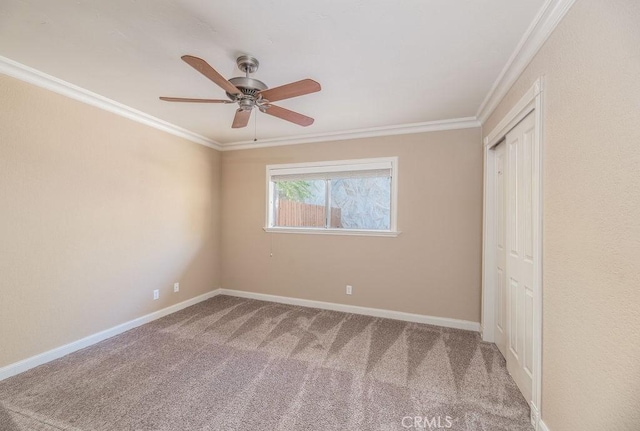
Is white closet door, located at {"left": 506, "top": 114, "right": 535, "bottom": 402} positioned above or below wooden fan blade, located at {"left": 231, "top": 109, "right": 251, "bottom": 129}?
below

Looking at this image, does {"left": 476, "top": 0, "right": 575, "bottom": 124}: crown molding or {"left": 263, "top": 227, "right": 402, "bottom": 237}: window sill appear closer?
{"left": 476, "top": 0, "right": 575, "bottom": 124}: crown molding

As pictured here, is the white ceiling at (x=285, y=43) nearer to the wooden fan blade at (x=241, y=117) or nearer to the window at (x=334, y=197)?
the wooden fan blade at (x=241, y=117)

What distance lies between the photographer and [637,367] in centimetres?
95

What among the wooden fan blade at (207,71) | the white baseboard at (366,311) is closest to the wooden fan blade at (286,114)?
the wooden fan blade at (207,71)

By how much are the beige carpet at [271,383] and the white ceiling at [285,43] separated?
2491mm

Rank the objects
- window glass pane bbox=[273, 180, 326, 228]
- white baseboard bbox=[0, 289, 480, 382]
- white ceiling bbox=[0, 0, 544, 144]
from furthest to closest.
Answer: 1. window glass pane bbox=[273, 180, 326, 228]
2. white baseboard bbox=[0, 289, 480, 382]
3. white ceiling bbox=[0, 0, 544, 144]

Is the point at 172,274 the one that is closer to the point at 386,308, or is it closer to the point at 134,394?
the point at 134,394

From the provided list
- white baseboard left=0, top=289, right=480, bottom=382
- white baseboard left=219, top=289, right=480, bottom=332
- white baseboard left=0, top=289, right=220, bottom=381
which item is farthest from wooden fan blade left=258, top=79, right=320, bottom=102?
white baseboard left=0, top=289, right=220, bottom=381

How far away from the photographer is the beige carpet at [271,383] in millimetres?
1696

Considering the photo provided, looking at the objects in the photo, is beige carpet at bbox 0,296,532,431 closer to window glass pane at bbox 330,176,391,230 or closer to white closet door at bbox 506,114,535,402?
white closet door at bbox 506,114,535,402

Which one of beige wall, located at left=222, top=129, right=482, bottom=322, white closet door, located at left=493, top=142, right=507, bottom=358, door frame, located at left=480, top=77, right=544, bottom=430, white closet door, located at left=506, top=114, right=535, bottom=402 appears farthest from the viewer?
beige wall, located at left=222, top=129, right=482, bottom=322

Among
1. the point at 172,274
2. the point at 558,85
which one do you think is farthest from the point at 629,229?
the point at 172,274

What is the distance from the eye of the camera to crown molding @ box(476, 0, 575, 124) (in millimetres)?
1383

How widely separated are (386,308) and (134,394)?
2.70 m
